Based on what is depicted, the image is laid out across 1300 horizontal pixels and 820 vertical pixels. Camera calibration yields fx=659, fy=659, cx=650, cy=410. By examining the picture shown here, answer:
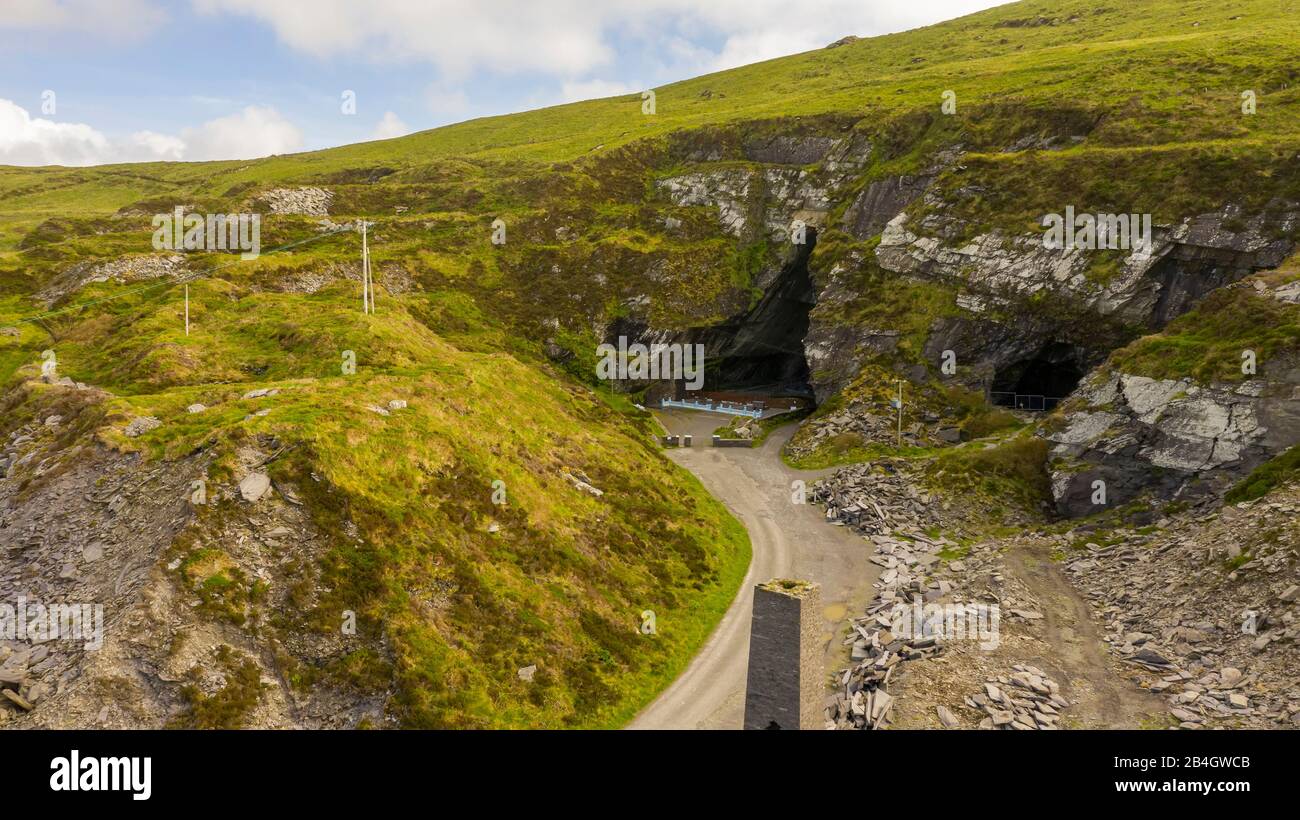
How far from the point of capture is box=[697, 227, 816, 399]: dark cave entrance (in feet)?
301

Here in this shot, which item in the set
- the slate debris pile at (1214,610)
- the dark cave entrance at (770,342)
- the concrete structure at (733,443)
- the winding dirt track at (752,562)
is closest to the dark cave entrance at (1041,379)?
the winding dirt track at (752,562)

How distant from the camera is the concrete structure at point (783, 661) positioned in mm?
21281

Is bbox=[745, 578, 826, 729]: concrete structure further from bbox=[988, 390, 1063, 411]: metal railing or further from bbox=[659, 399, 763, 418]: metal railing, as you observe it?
bbox=[659, 399, 763, 418]: metal railing

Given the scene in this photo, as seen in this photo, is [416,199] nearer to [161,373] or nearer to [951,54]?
[161,373]

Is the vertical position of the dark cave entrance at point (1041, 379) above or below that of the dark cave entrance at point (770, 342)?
below

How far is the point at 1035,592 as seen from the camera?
121ft

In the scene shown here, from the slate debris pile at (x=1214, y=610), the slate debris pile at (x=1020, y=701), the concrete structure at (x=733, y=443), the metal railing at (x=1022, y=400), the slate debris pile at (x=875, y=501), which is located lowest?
the slate debris pile at (x=1020, y=701)

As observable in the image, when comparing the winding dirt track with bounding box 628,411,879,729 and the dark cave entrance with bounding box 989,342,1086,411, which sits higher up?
the dark cave entrance with bounding box 989,342,1086,411

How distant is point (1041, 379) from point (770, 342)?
3567 centimetres

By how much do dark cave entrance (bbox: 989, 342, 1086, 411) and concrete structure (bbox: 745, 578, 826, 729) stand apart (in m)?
55.1

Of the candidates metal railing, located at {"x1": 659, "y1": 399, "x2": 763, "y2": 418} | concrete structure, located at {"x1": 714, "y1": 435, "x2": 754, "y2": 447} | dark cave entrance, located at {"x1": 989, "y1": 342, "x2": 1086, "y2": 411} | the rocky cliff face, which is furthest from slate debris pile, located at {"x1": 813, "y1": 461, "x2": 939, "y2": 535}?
metal railing, located at {"x1": 659, "y1": 399, "x2": 763, "y2": 418}

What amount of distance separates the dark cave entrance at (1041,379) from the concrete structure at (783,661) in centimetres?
5509

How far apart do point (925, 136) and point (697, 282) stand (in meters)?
38.5

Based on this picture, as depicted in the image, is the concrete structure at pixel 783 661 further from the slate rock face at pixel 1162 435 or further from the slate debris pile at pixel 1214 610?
the slate rock face at pixel 1162 435
